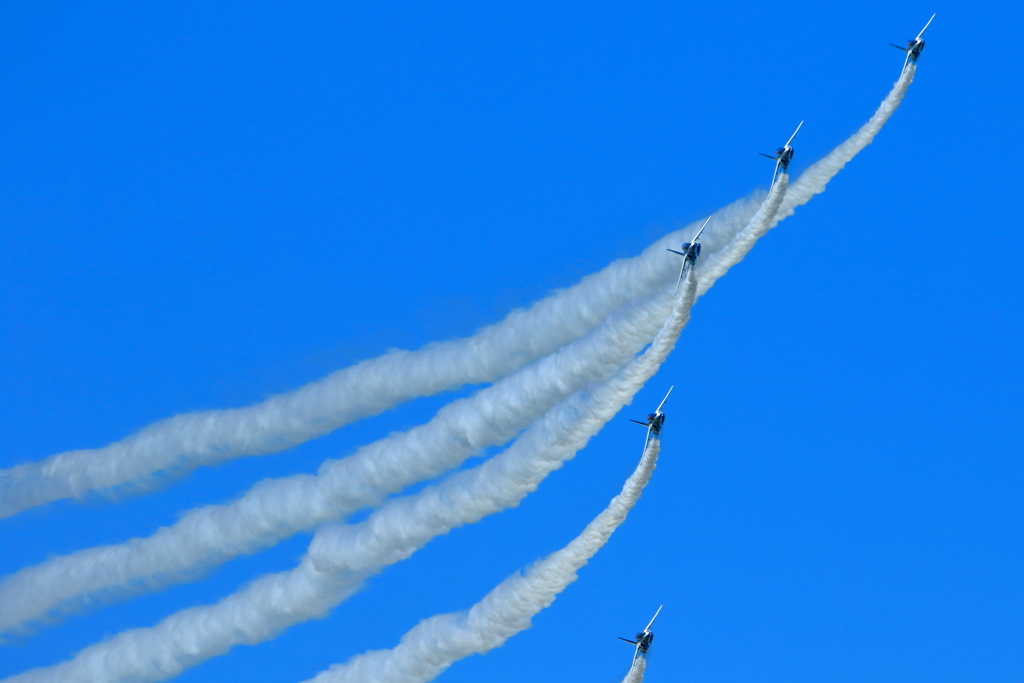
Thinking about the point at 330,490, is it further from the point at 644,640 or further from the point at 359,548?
the point at 644,640

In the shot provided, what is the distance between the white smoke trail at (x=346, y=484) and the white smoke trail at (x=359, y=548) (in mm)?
677

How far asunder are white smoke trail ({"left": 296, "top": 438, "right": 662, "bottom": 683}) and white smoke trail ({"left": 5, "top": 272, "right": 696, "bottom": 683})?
197 cm

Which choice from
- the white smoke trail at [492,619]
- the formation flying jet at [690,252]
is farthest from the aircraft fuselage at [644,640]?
the formation flying jet at [690,252]

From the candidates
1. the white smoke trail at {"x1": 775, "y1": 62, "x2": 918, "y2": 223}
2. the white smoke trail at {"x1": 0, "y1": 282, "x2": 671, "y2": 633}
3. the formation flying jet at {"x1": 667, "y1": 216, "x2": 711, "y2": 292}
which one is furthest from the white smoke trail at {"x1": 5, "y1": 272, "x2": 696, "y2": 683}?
the white smoke trail at {"x1": 775, "y1": 62, "x2": 918, "y2": 223}

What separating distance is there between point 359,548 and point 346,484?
208 centimetres

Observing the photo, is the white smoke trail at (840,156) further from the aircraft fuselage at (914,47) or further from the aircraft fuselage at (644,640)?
the aircraft fuselage at (644,640)

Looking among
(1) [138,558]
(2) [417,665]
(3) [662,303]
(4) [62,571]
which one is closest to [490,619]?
(2) [417,665]

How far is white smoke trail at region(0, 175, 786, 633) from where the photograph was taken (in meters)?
43.7

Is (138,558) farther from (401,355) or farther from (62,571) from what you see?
(401,355)

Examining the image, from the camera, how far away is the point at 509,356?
1847 inches

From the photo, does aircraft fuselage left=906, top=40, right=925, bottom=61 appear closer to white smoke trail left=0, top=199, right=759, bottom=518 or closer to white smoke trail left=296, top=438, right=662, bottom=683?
white smoke trail left=0, top=199, right=759, bottom=518

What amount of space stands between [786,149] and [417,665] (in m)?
19.4

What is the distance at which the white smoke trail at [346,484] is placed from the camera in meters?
43.7

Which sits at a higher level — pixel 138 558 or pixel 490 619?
pixel 138 558
